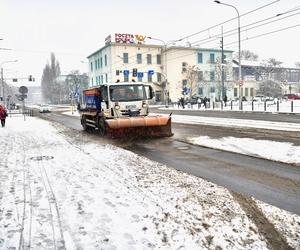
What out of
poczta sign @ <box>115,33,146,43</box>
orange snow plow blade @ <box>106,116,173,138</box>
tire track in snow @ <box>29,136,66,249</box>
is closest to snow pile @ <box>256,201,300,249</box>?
tire track in snow @ <box>29,136,66,249</box>

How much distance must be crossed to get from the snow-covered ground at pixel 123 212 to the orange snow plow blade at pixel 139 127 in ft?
19.0

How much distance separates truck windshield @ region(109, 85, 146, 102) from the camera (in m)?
14.7

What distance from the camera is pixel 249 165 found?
316 inches

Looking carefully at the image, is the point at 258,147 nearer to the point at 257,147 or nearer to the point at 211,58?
the point at 257,147

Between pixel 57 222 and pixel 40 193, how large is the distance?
152 centimetres

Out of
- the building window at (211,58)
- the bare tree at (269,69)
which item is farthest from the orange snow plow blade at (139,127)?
the bare tree at (269,69)

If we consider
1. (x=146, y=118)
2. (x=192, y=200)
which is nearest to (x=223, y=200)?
(x=192, y=200)

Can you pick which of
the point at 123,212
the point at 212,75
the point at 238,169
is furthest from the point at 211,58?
the point at 123,212

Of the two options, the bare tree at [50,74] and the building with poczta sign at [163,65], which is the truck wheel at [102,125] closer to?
the building with poczta sign at [163,65]

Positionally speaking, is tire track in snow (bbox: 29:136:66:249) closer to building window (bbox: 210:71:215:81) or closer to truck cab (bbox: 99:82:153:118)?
truck cab (bbox: 99:82:153:118)

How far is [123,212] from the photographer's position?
4742mm

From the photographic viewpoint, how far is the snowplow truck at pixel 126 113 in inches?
534

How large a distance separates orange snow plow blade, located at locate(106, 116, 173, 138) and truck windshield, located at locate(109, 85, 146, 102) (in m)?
1.47

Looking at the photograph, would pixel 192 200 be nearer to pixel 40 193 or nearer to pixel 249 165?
pixel 40 193
